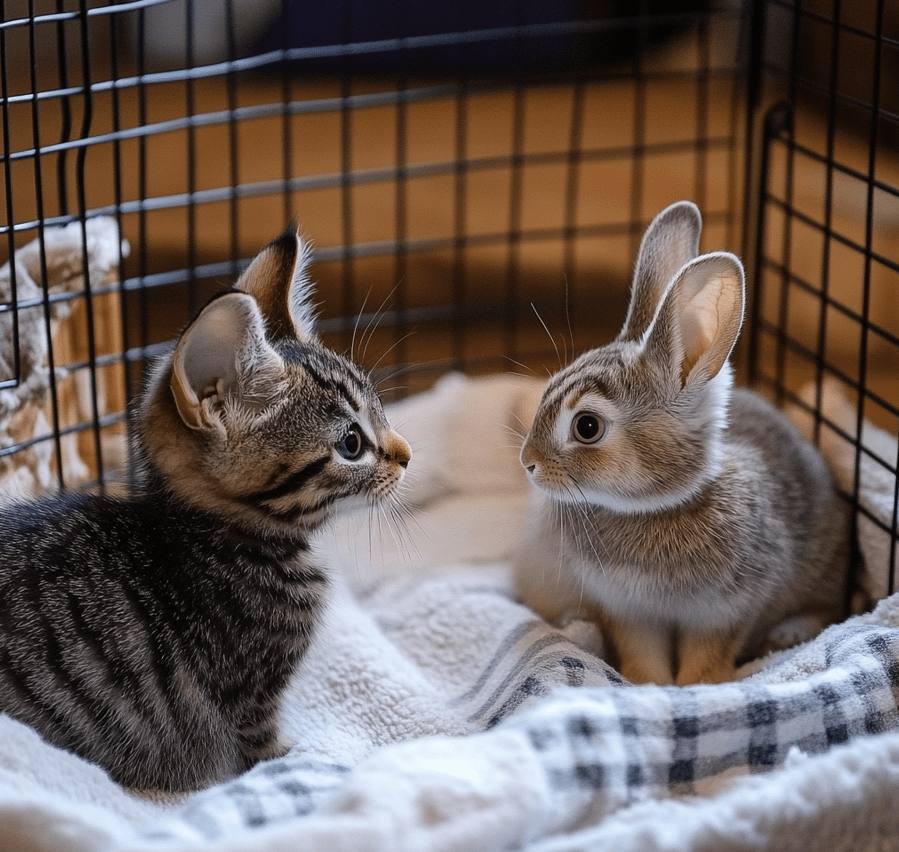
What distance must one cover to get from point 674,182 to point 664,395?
62.6 inches

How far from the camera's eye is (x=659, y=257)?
63.6 inches

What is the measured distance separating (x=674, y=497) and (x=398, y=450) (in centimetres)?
37

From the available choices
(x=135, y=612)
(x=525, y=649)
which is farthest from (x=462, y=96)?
(x=135, y=612)

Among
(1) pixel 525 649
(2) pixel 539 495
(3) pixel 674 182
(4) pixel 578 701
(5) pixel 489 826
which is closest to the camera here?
(5) pixel 489 826

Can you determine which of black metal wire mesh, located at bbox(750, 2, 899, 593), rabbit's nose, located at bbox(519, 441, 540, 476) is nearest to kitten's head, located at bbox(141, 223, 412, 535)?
rabbit's nose, located at bbox(519, 441, 540, 476)

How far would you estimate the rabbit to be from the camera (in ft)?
4.83

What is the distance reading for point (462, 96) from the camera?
208 centimetres

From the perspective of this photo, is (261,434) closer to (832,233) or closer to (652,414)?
(652,414)

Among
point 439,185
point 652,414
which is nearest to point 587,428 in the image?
point 652,414

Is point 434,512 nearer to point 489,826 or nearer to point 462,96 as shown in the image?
point 462,96

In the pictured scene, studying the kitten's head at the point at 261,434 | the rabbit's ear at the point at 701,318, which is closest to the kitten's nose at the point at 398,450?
the kitten's head at the point at 261,434

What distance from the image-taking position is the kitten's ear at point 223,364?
1.27 m

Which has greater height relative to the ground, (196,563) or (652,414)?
(652,414)

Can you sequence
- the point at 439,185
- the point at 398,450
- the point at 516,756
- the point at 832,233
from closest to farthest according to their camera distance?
the point at 516,756 < the point at 398,450 < the point at 832,233 < the point at 439,185
